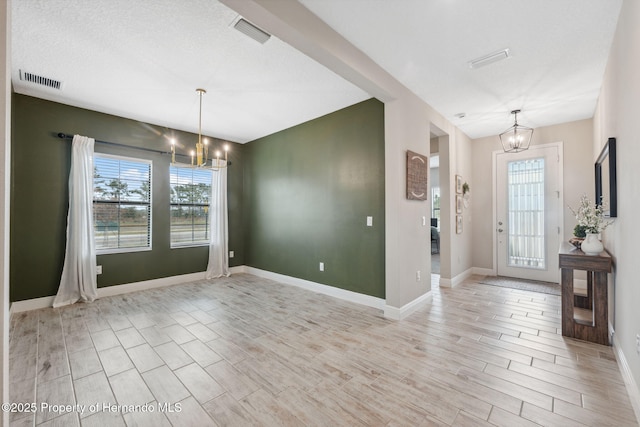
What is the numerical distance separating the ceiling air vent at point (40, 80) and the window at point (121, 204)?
1122 mm

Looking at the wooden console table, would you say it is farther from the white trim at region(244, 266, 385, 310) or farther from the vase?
the white trim at region(244, 266, 385, 310)

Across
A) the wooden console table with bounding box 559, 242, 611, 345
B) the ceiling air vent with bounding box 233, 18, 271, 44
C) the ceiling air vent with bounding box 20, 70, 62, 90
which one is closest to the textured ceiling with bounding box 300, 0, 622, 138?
the ceiling air vent with bounding box 233, 18, 271, 44

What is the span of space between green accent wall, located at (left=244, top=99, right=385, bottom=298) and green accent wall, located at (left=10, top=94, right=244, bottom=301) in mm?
1969

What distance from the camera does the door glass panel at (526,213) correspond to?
4.95 metres

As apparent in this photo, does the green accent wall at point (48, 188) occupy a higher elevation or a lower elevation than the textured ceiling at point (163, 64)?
lower

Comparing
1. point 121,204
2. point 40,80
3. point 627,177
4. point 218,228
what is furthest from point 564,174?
point 40,80

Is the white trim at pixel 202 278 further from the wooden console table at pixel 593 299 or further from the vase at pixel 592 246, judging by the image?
the vase at pixel 592 246

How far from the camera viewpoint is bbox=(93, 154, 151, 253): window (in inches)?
168

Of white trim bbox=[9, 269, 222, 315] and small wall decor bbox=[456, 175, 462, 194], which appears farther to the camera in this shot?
small wall decor bbox=[456, 175, 462, 194]

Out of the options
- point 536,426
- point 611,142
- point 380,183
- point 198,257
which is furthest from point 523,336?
point 198,257

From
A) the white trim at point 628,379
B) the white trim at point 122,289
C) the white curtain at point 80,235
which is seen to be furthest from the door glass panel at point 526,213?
the white curtain at point 80,235

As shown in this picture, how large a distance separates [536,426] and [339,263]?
279cm

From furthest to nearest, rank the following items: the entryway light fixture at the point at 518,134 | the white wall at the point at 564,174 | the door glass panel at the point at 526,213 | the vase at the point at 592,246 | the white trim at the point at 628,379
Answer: the door glass panel at the point at 526,213, the entryway light fixture at the point at 518,134, the white wall at the point at 564,174, the vase at the point at 592,246, the white trim at the point at 628,379

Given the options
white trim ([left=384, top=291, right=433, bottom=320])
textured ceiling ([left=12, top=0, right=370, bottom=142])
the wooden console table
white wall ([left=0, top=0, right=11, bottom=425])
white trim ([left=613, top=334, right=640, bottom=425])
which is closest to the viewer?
white wall ([left=0, top=0, right=11, bottom=425])
